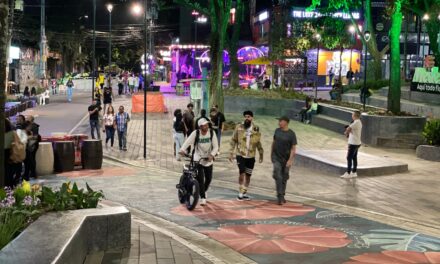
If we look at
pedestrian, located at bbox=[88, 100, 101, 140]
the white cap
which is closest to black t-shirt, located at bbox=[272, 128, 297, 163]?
the white cap

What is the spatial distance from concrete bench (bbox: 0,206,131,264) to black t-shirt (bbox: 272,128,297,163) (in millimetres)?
4204

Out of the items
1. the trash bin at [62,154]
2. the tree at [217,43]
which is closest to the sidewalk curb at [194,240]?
the trash bin at [62,154]

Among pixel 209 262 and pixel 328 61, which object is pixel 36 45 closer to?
pixel 328 61

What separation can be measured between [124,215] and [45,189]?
3.55ft

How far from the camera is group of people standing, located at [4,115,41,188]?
11.8 m

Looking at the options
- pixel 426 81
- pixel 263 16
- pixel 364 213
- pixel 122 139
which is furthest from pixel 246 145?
pixel 263 16

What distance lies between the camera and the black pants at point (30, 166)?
13938 millimetres

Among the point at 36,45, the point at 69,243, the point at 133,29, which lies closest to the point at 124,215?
the point at 69,243

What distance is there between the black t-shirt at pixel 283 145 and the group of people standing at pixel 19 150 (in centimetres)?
499

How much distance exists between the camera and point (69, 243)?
6.04 meters

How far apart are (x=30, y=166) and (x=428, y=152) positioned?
11.5 metres

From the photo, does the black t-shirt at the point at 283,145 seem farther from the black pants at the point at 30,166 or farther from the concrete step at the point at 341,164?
the black pants at the point at 30,166

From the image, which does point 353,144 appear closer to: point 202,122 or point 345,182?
point 345,182

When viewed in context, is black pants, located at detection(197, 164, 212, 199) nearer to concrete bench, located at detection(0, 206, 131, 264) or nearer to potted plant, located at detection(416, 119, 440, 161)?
concrete bench, located at detection(0, 206, 131, 264)
